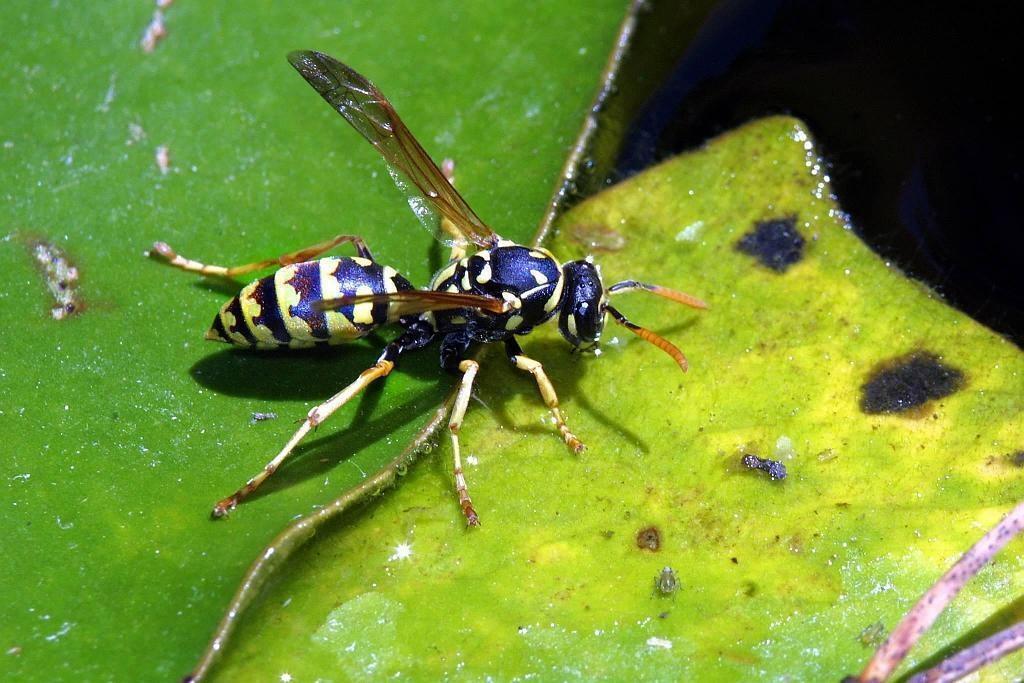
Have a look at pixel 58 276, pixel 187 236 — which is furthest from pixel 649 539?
pixel 58 276

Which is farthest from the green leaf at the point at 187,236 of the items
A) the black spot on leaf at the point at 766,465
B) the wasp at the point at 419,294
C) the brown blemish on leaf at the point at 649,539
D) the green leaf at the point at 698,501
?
the black spot on leaf at the point at 766,465

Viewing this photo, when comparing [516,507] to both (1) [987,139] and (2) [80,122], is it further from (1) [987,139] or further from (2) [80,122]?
(1) [987,139]

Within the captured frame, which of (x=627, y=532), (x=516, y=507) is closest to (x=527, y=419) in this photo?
(x=516, y=507)

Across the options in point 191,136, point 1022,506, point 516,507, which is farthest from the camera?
point 191,136

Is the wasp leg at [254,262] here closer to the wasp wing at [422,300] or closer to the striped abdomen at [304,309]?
the striped abdomen at [304,309]

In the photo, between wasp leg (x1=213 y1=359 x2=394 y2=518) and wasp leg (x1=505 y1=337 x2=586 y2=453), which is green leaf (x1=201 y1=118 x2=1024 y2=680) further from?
wasp leg (x1=213 y1=359 x2=394 y2=518)

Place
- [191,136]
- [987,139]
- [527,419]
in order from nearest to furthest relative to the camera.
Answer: [527,419] → [191,136] → [987,139]

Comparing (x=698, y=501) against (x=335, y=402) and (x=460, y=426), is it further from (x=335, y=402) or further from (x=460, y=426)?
(x=335, y=402)
